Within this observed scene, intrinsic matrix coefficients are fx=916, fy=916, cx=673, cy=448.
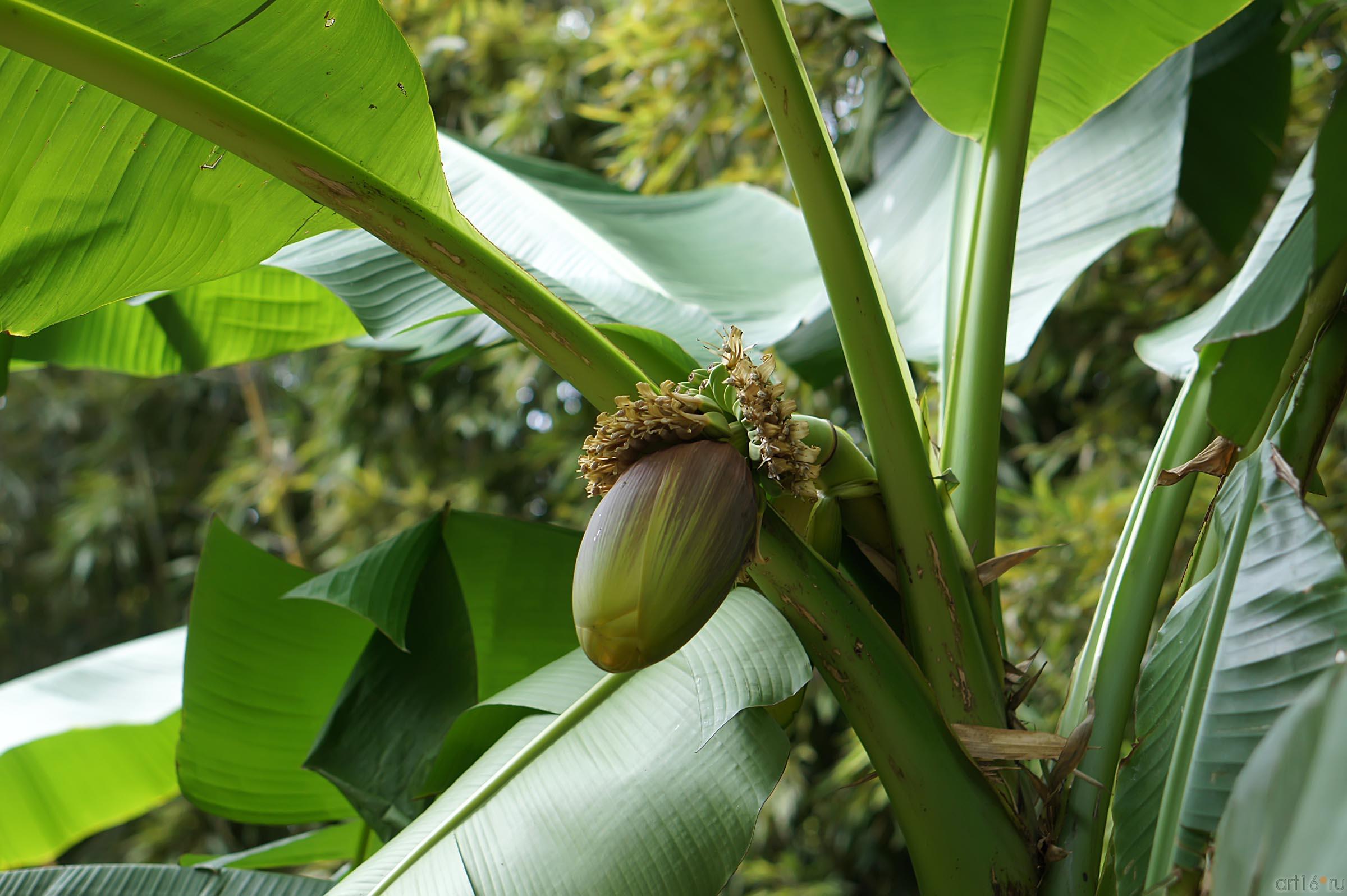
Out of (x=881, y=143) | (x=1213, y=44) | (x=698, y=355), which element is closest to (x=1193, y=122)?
(x=1213, y=44)

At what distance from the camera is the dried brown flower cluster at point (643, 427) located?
1.18ft

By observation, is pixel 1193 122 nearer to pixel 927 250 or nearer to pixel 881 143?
pixel 927 250

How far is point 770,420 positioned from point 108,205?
333 mm

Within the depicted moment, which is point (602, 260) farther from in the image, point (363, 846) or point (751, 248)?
point (363, 846)

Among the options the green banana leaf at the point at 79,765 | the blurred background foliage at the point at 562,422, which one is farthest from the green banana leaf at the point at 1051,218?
the green banana leaf at the point at 79,765

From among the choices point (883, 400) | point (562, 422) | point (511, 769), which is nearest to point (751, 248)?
point (883, 400)

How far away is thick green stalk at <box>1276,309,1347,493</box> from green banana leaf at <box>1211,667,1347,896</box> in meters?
0.25

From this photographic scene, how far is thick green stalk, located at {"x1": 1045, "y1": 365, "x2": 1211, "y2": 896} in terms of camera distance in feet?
1.39

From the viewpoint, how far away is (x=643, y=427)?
14.2 inches

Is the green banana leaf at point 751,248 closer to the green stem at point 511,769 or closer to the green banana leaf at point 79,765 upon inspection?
the green stem at point 511,769

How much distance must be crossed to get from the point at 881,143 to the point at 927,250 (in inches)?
12.6

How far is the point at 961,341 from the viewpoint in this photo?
52cm

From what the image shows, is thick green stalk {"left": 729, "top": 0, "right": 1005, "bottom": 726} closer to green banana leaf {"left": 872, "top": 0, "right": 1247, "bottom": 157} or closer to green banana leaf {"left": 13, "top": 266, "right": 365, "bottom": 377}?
green banana leaf {"left": 872, "top": 0, "right": 1247, "bottom": 157}

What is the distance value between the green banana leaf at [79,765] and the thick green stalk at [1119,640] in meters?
0.72
